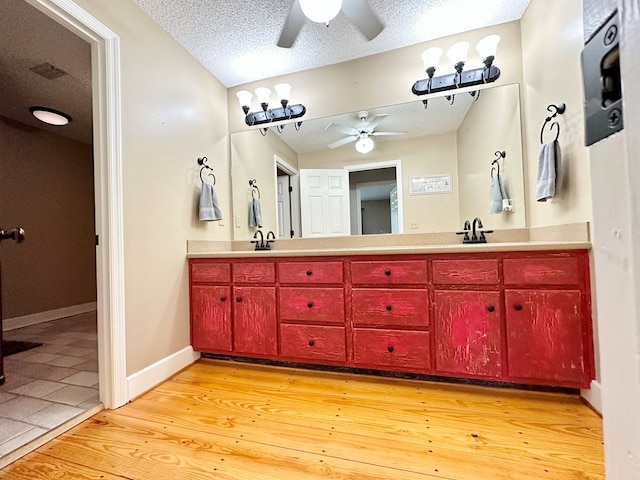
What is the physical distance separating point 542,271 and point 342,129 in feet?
5.66

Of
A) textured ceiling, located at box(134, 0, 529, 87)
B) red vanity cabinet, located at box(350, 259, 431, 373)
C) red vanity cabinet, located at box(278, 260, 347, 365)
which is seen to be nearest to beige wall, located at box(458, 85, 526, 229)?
textured ceiling, located at box(134, 0, 529, 87)

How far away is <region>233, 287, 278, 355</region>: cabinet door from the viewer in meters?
1.97

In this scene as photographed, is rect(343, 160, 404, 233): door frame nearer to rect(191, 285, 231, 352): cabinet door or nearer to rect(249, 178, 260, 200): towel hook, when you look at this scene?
rect(249, 178, 260, 200): towel hook

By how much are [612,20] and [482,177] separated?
198cm

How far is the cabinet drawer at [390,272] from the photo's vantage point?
5.58 feet

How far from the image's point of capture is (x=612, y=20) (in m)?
0.34

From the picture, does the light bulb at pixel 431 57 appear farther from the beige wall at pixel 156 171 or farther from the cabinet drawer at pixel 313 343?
the cabinet drawer at pixel 313 343

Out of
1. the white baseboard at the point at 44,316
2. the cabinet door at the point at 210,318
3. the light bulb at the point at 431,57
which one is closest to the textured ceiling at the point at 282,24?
the light bulb at the point at 431,57

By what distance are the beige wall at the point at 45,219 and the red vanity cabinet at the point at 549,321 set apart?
4.67 meters

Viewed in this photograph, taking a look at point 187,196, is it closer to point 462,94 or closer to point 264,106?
point 264,106

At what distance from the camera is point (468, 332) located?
5.29 feet

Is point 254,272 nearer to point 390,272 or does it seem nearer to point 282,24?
point 390,272

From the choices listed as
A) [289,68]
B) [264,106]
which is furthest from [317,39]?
[264,106]

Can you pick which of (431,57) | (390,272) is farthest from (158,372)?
(431,57)
